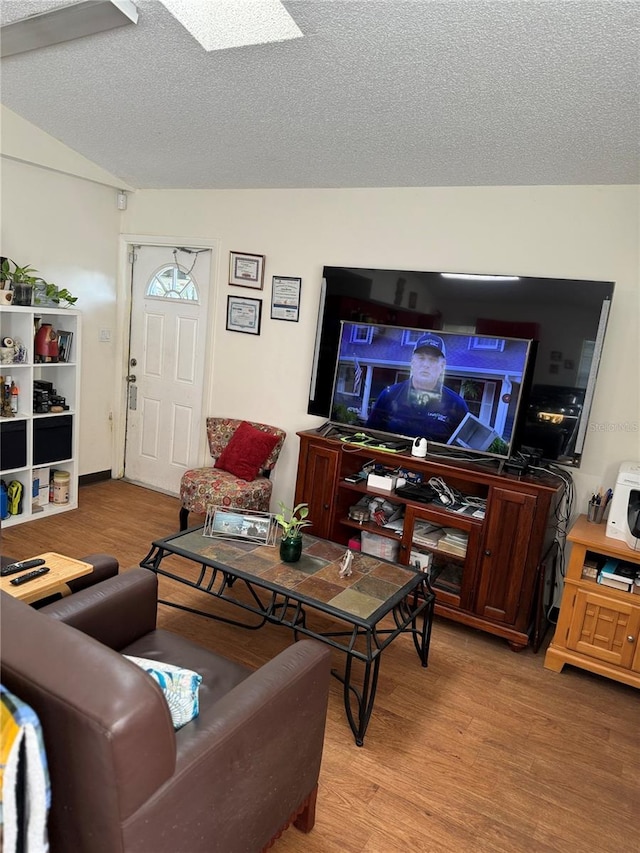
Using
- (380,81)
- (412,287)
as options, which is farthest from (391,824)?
(380,81)

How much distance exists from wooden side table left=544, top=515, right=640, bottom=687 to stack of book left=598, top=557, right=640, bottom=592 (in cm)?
2

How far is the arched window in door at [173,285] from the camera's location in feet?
15.1

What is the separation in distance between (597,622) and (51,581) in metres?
2.39

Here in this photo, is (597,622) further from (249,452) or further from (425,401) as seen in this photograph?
(249,452)

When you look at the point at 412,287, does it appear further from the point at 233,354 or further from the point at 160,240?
the point at 160,240

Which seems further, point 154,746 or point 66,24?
point 66,24

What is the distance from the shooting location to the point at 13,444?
3.84 m

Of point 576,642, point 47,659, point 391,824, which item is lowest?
point 391,824

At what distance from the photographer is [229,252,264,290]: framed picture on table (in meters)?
4.21

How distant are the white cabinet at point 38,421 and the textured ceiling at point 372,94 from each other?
131 centimetres

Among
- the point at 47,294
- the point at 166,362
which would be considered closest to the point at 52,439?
the point at 47,294

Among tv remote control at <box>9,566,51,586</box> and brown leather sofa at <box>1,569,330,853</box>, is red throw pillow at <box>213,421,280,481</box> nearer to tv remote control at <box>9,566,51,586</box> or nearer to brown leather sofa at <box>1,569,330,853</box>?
tv remote control at <box>9,566,51,586</box>

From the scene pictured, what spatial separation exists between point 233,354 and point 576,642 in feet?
9.72

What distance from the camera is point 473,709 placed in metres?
2.54
